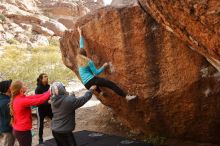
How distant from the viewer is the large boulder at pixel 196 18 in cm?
412

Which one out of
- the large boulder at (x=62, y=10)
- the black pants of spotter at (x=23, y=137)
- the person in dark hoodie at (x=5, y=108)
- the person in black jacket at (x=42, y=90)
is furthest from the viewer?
the large boulder at (x=62, y=10)

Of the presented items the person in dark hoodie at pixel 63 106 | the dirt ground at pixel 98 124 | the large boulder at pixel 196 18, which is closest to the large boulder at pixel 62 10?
the dirt ground at pixel 98 124

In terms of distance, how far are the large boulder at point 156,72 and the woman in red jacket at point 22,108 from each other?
6.63ft

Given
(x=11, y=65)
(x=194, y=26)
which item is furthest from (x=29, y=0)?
(x=194, y=26)

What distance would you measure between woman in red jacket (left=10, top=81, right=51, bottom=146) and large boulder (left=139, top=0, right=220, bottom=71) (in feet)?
9.00

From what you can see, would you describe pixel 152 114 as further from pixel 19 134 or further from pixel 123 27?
pixel 19 134

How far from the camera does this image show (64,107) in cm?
587

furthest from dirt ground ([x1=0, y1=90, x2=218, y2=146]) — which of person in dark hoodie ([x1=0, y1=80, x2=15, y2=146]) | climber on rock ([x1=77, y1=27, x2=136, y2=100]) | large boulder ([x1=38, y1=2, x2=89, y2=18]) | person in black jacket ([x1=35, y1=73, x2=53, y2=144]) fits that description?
large boulder ([x1=38, y1=2, x2=89, y2=18])

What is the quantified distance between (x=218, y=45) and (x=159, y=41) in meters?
2.42

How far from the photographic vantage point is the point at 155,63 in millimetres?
7078

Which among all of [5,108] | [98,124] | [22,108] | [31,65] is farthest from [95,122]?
[31,65]

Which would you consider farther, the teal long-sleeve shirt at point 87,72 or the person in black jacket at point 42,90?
the person in black jacket at point 42,90

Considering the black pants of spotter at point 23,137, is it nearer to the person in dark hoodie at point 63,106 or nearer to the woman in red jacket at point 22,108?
the woman in red jacket at point 22,108

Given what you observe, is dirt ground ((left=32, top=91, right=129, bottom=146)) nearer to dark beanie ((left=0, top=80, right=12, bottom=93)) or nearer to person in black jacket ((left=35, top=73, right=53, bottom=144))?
person in black jacket ((left=35, top=73, right=53, bottom=144))
